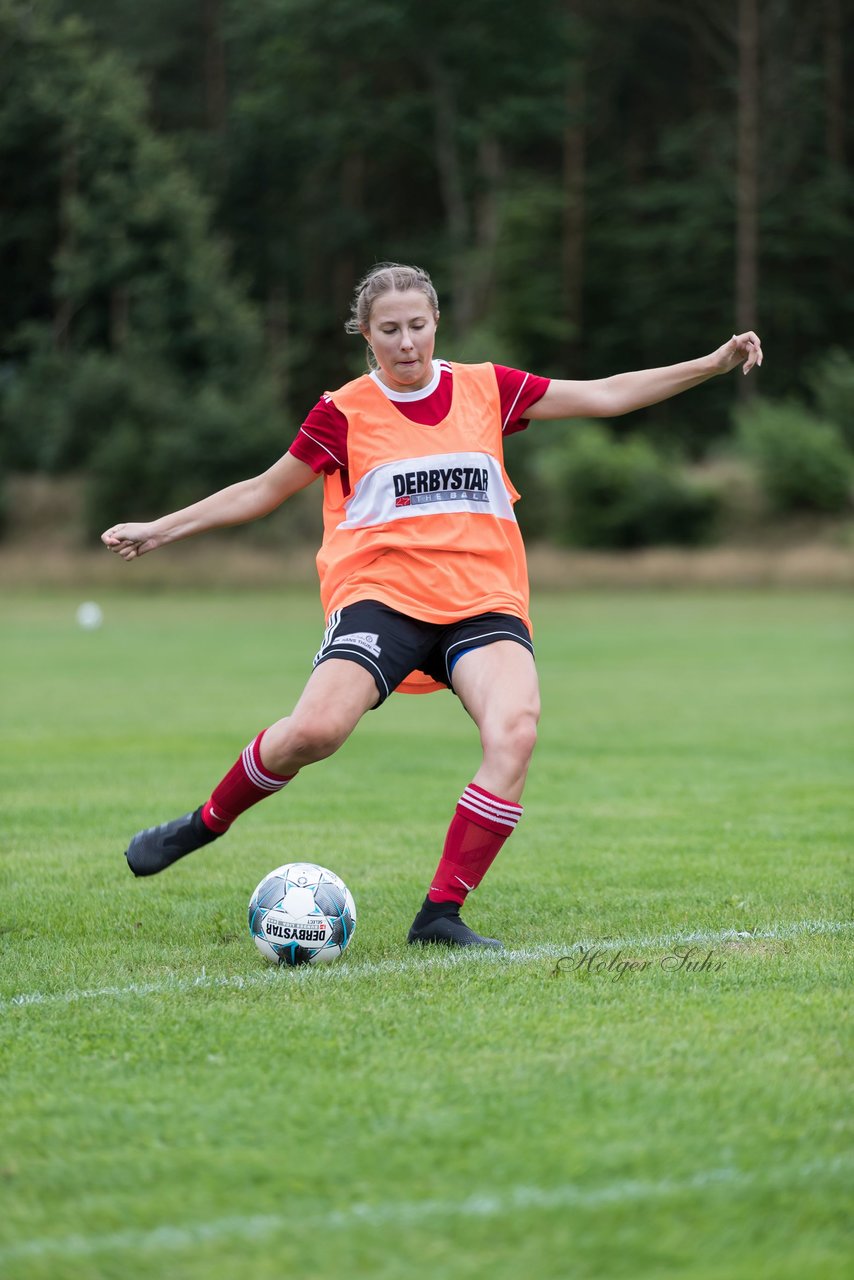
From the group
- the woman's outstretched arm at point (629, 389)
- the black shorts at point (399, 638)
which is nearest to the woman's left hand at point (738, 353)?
the woman's outstretched arm at point (629, 389)

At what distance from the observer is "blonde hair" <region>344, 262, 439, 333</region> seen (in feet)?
16.8

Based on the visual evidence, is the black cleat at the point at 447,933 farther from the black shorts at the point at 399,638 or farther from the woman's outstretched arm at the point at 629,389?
the woman's outstretched arm at the point at 629,389

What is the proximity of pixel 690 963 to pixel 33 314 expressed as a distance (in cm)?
4420

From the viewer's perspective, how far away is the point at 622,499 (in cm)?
3947

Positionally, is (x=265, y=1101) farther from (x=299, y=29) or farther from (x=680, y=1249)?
(x=299, y=29)

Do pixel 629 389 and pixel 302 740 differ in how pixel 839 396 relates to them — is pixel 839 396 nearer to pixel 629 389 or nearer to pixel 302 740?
pixel 629 389

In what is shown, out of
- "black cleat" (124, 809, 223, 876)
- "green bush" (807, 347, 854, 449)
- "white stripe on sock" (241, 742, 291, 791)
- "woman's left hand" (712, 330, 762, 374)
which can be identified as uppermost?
"green bush" (807, 347, 854, 449)

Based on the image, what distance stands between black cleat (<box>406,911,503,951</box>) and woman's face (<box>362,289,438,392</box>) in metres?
1.78

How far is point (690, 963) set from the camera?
4598mm

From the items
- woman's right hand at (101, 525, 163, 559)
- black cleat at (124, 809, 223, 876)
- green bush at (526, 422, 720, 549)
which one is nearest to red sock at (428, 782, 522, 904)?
black cleat at (124, 809, 223, 876)

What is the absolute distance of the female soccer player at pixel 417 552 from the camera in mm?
4965

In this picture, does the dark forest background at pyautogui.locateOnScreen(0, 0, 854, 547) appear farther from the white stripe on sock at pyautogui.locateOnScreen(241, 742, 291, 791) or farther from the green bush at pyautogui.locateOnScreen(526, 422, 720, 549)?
the white stripe on sock at pyautogui.locateOnScreen(241, 742, 291, 791)

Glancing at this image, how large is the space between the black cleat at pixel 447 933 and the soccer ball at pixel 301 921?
22 centimetres

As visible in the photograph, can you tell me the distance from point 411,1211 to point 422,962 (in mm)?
1918
